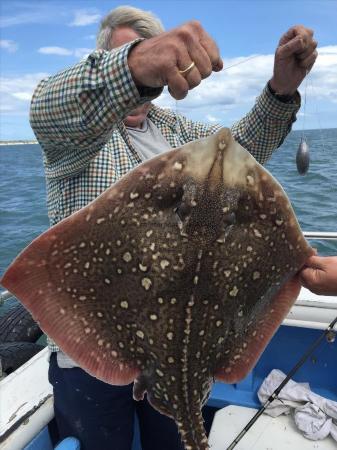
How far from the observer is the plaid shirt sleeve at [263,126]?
2789mm

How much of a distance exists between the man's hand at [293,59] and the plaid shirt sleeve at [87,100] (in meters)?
0.96

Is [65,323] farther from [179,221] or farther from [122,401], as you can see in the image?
[122,401]

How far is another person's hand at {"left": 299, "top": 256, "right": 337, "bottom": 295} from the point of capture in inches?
78.2

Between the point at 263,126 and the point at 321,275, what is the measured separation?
133cm

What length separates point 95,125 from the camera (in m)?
1.90

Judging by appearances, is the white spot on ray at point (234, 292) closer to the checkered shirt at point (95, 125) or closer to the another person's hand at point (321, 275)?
the another person's hand at point (321, 275)

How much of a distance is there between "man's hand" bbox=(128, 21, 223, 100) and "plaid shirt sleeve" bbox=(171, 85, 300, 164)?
1179mm

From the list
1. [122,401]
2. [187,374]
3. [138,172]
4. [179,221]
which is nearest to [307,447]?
[122,401]

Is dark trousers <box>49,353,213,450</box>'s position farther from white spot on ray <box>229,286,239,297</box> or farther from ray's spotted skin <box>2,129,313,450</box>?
white spot on ray <box>229,286,239,297</box>

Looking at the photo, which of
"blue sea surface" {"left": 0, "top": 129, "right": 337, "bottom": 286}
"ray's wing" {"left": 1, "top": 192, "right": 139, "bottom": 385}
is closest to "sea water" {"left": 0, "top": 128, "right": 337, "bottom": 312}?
"blue sea surface" {"left": 0, "top": 129, "right": 337, "bottom": 286}

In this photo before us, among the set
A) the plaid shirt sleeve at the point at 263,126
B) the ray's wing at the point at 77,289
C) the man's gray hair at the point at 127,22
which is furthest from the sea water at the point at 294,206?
the ray's wing at the point at 77,289

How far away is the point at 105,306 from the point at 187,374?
1.63ft

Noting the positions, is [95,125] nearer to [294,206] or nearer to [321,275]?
[321,275]

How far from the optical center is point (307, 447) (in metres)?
3.32
